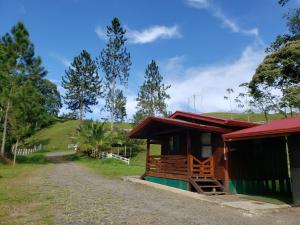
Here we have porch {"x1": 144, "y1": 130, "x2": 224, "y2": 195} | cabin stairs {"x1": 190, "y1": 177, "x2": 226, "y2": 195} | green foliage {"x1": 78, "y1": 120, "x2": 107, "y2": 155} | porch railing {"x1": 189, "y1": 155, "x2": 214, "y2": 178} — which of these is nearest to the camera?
cabin stairs {"x1": 190, "y1": 177, "x2": 226, "y2": 195}

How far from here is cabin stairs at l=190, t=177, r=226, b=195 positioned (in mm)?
14125

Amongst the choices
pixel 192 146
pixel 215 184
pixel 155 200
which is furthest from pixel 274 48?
pixel 155 200

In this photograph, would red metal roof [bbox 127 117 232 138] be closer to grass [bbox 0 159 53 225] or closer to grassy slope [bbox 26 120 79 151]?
grass [bbox 0 159 53 225]

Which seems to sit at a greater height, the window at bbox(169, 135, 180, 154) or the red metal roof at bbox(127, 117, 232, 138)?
the red metal roof at bbox(127, 117, 232, 138)

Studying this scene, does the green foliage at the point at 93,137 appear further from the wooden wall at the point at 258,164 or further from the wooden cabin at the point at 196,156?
the wooden wall at the point at 258,164

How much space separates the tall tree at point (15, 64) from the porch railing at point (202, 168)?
21851 millimetres

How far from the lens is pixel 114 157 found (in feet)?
123

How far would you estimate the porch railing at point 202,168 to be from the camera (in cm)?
1495

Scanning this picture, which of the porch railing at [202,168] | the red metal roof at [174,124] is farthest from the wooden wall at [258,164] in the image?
the red metal roof at [174,124]

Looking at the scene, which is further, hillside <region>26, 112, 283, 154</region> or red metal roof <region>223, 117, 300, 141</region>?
hillside <region>26, 112, 283, 154</region>

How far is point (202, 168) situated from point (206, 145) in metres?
1.41

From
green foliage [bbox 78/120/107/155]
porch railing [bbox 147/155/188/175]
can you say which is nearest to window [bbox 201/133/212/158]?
porch railing [bbox 147/155/188/175]

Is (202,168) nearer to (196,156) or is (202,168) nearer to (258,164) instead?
(196,156)

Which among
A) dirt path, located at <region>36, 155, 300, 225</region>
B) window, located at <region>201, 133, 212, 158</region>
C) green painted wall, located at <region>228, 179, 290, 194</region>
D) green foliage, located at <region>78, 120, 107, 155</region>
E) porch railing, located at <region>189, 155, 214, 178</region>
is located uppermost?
green foliage, located at <region>78, 120, 107, 155</region>
